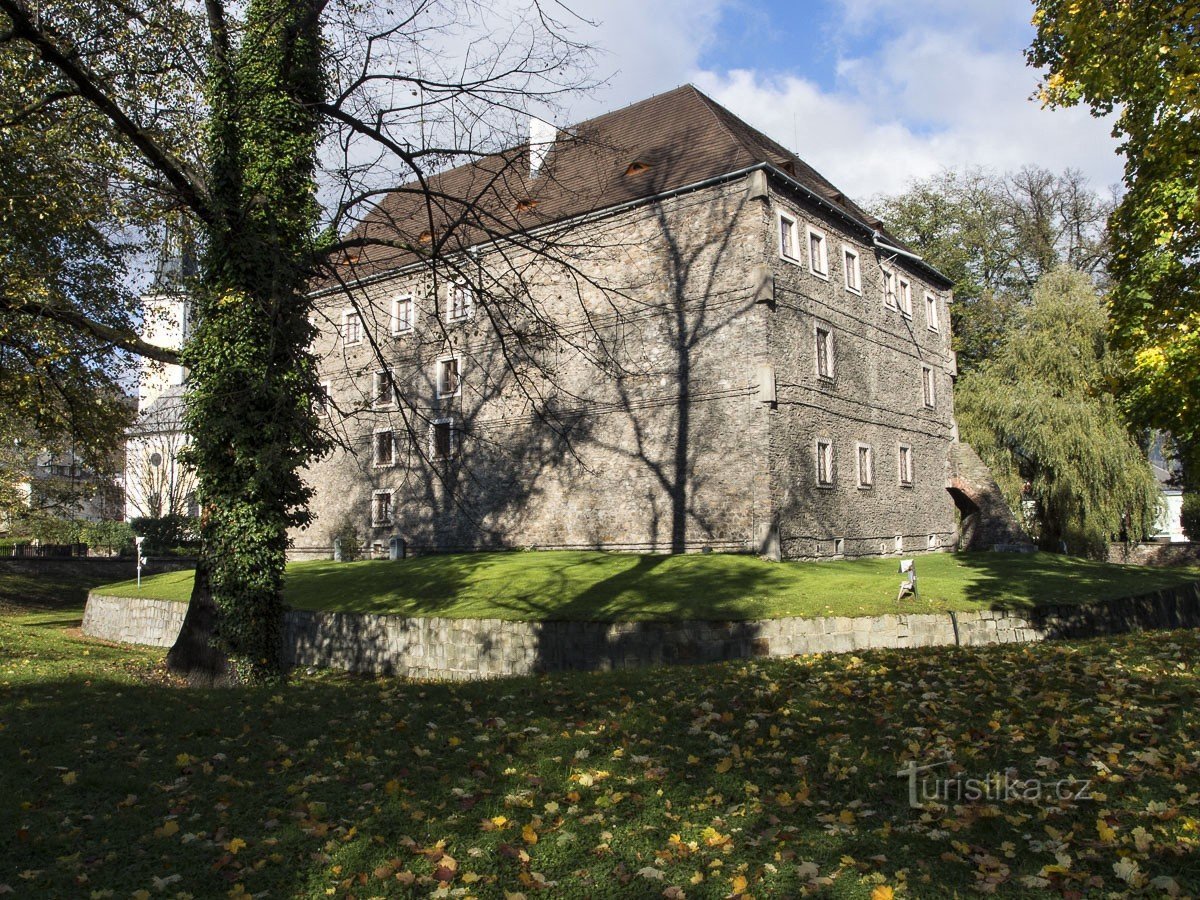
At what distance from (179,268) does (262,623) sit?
11.3 m

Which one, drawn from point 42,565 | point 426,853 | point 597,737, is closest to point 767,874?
point 426,853

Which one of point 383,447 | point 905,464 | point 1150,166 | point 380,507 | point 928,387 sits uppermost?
point 1150,166

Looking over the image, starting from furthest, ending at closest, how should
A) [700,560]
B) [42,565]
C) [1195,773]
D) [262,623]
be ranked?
[42,565], [700,560], [262,623], [1195,773]

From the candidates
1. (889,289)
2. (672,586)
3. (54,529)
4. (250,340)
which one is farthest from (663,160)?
(54,529)

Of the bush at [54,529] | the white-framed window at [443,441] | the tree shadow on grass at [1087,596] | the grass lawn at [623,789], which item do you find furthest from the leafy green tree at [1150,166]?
the bush at [54,529]

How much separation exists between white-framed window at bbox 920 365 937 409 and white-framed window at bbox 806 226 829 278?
25.7 ft

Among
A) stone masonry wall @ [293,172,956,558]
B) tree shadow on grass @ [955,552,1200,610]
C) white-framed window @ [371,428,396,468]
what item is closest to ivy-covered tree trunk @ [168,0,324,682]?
stone masonry wall @ [293,172,956,558]

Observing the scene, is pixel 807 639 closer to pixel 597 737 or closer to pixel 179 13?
pixel 597 737

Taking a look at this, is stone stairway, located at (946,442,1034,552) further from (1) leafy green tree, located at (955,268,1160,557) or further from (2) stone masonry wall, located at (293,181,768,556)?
(2) stone masonry wall, located at (293,181,768,556)

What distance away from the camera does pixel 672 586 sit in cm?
1800

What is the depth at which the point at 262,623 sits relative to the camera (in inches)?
459

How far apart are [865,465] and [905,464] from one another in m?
3.40

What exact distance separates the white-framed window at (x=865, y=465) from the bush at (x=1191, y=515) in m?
32.3

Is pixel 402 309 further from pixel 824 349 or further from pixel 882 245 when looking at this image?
pixel 882 245
